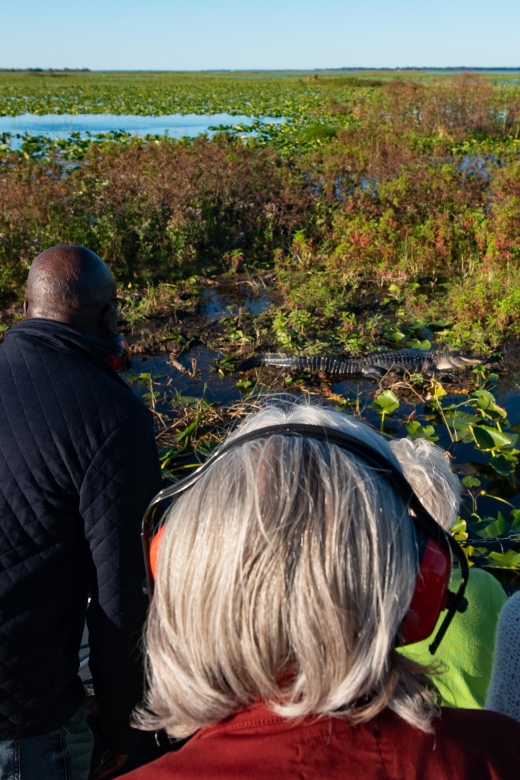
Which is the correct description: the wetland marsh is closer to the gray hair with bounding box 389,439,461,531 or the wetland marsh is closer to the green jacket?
the green jacket

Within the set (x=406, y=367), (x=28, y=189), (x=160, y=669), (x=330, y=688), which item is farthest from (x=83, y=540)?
(x=28, y=189)

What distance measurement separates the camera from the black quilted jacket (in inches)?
47.6

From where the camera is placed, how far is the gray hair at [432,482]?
0.98 metres

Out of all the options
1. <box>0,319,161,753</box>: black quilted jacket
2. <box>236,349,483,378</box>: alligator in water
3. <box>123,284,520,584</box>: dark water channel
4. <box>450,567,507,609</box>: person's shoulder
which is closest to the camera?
<box>0,319,161,753</box>: black quilted jacket

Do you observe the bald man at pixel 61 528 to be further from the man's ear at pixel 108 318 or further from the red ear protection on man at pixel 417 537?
the red ear protection on man at pixel 417 537

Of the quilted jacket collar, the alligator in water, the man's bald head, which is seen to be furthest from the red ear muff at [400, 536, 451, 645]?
the alligator in water

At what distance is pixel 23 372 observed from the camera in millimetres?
1260

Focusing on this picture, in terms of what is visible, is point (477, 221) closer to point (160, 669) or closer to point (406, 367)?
point (406, 367)

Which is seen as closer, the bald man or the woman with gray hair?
the woman with gray hair

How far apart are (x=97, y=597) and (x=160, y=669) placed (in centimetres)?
68

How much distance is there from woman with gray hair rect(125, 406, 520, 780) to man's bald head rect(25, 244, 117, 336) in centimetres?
92

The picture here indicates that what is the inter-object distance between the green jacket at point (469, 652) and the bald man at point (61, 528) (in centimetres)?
90

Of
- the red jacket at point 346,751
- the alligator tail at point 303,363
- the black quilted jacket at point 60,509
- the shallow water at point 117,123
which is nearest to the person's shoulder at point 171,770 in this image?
the red jacket at point 346,751

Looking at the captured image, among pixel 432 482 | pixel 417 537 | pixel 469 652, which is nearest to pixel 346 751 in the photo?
pixel 417 537
